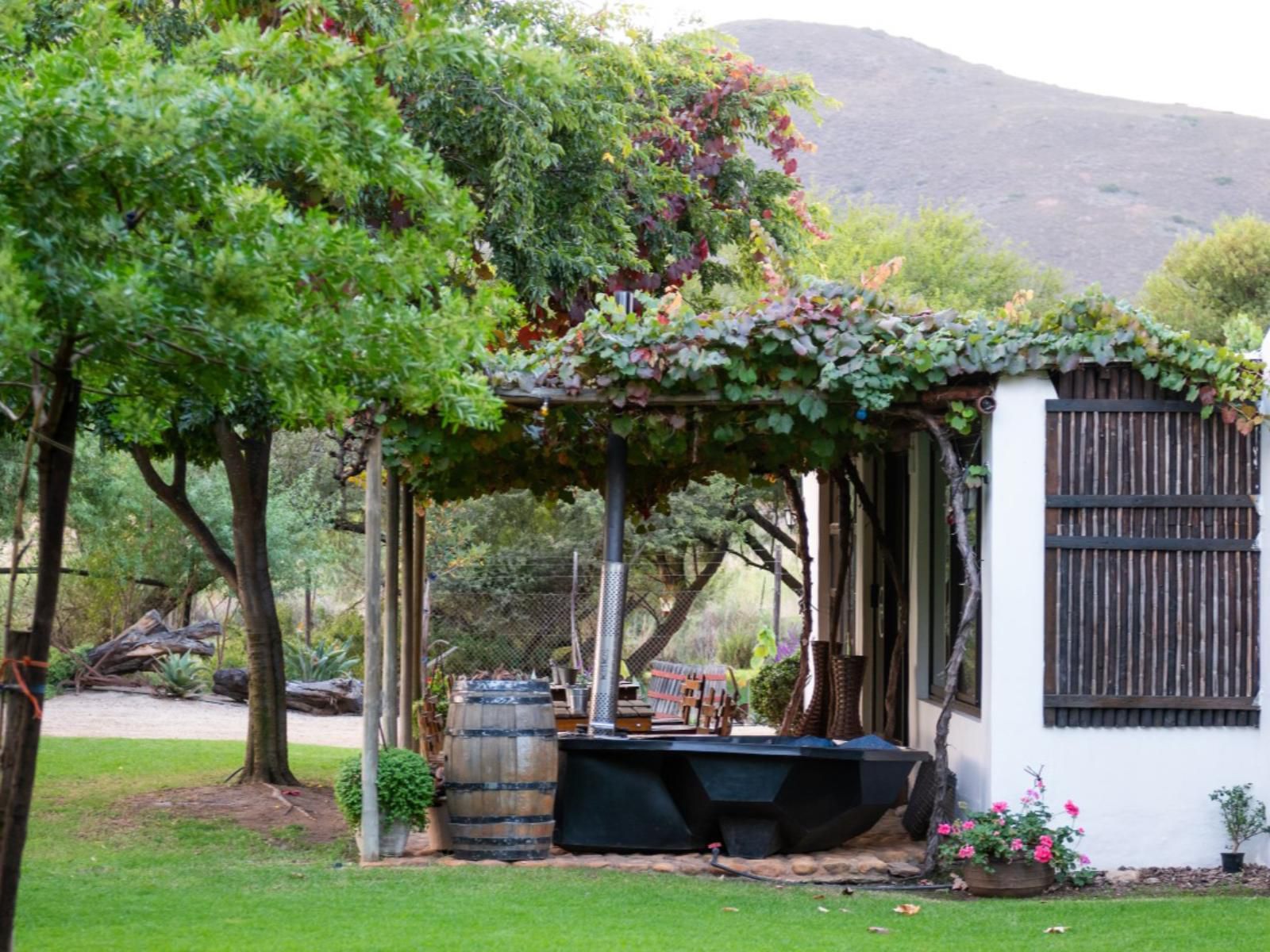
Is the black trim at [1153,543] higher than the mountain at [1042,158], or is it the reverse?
the mountain at [1042,158]

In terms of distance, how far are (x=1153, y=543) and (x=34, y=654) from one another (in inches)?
228

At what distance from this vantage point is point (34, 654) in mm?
4746

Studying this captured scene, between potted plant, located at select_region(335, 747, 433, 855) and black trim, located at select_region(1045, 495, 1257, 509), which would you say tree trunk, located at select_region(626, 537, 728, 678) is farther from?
black trim, located at select_region(1045, 495, 1257, 509)

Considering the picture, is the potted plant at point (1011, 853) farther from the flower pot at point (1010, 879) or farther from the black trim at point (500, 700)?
the black trim at point (500, 700)

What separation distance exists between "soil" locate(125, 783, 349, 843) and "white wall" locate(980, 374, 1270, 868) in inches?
163

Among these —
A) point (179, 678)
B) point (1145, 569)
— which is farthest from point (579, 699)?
point (179, 678)

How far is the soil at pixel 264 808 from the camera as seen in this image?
31.5 feet

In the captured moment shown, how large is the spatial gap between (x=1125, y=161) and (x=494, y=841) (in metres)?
70.4

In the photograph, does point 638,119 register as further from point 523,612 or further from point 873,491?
point 523,612

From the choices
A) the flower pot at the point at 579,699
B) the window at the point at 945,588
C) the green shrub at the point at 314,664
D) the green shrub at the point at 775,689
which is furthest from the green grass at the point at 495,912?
the green shrub at the point at 314,664

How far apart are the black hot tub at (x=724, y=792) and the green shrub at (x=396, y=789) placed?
0.77 metres

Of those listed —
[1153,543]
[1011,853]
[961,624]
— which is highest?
[1153,543]

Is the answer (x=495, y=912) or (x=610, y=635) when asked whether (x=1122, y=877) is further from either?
(x=495, y=912)

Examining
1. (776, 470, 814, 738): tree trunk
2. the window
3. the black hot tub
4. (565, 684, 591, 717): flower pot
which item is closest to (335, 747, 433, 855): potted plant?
the black hot tub
